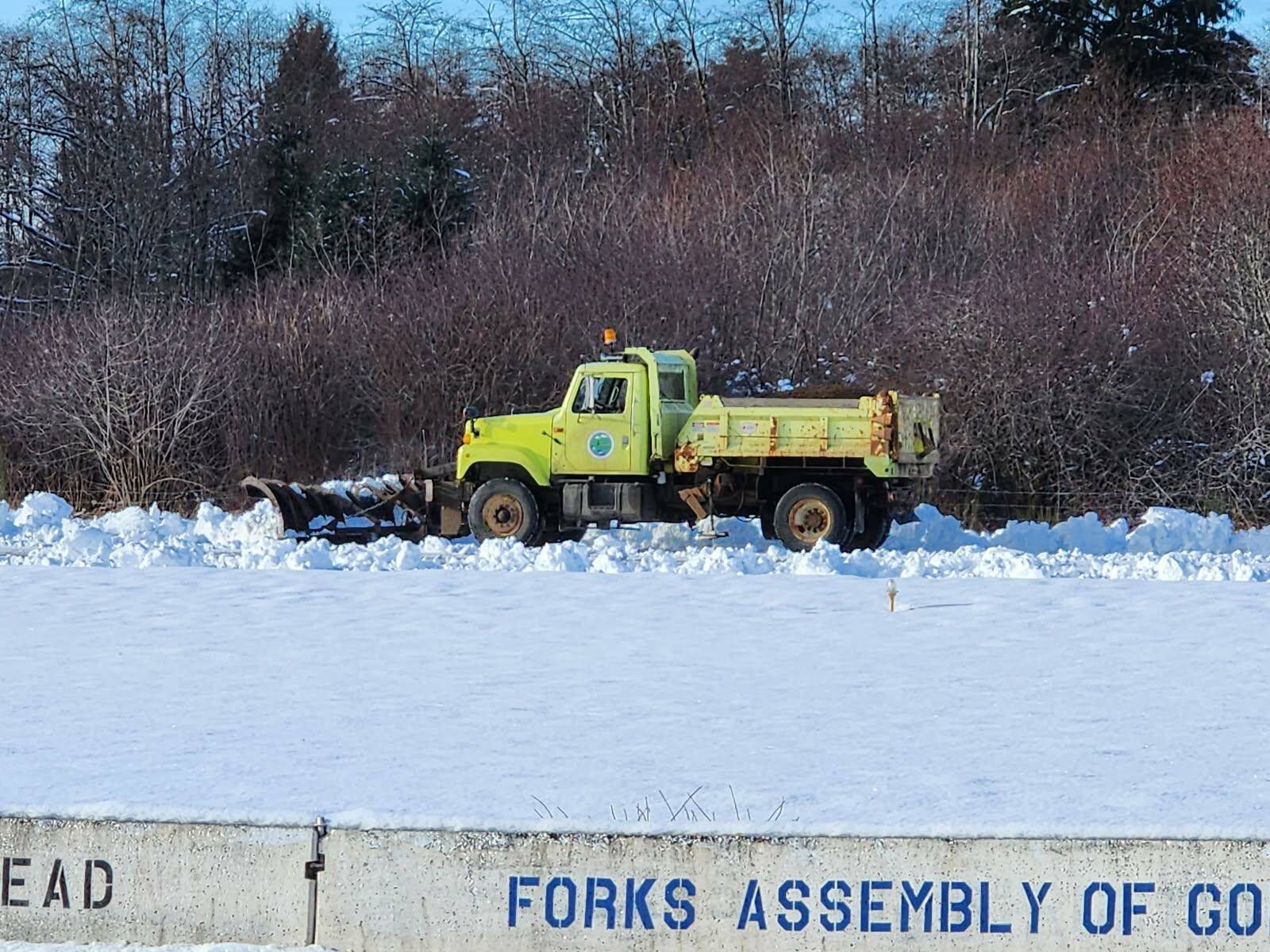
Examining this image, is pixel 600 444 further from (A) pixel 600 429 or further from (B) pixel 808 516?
(B) pixel 808 516

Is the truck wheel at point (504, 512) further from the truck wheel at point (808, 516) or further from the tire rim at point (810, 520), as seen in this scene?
the tire rim at point (810, 520)

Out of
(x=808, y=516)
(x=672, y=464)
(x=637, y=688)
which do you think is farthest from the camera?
(x=672, y=464)

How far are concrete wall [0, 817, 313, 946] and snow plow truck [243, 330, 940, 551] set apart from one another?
37.4ft

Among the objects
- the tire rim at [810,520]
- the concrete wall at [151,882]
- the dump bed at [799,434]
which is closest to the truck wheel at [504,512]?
the dump bed at [799,434]

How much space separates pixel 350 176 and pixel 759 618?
94.2ft

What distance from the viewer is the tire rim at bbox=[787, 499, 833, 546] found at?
57.2ft

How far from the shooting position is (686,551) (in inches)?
683

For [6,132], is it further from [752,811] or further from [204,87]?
[752,811]

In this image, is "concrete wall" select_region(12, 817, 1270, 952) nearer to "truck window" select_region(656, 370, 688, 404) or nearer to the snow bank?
the snow bank

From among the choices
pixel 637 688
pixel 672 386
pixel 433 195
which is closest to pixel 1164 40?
pixel 433 195

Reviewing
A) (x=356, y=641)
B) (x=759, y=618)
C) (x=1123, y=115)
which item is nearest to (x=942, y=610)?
(x=759, y=618)

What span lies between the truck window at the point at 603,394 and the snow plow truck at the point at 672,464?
1 cm

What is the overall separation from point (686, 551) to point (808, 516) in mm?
1351

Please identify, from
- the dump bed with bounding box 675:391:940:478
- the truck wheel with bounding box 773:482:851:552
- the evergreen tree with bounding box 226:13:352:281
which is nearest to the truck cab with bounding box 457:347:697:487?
the dump bed with bounding box 675:391:940:478
